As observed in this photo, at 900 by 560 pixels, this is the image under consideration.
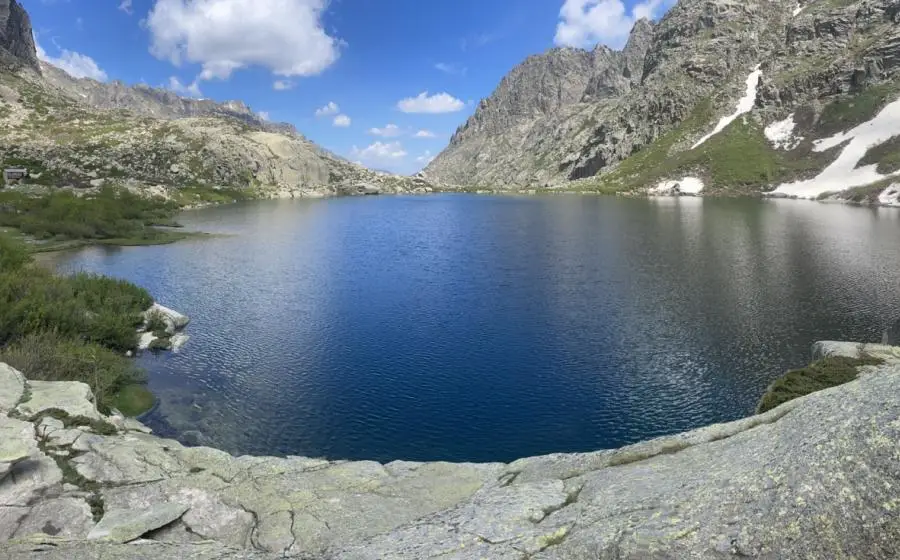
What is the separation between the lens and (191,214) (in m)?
160

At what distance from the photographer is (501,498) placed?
14.2 meters

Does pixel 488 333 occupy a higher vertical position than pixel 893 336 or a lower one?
lower

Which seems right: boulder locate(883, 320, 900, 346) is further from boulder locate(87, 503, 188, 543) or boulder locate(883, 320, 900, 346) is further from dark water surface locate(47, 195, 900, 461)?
boulder locate(87, 503, 188, 543)

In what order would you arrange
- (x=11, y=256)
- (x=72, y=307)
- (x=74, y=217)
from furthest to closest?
(x=74, y=217), (x=11, y=256), (x=72, y=307)

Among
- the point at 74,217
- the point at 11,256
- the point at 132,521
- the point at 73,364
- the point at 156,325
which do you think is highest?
the point at 74,217

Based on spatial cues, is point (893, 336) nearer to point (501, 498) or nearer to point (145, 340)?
point (501, 498)

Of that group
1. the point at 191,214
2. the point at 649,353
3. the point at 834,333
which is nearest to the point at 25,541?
the point at 649,353

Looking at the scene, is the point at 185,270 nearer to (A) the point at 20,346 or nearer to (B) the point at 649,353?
(A) the point at 20,346

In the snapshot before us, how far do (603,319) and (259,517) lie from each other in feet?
129

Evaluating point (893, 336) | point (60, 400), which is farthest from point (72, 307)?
point (893, 336)

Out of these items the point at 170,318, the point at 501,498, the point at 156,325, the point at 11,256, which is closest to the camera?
the point at 501,498

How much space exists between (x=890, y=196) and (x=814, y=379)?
614ft

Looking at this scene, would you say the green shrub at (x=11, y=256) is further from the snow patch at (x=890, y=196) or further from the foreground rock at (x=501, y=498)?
the snow patch at (x=890, y=196)

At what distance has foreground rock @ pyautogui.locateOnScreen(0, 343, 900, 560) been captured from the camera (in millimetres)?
8523
